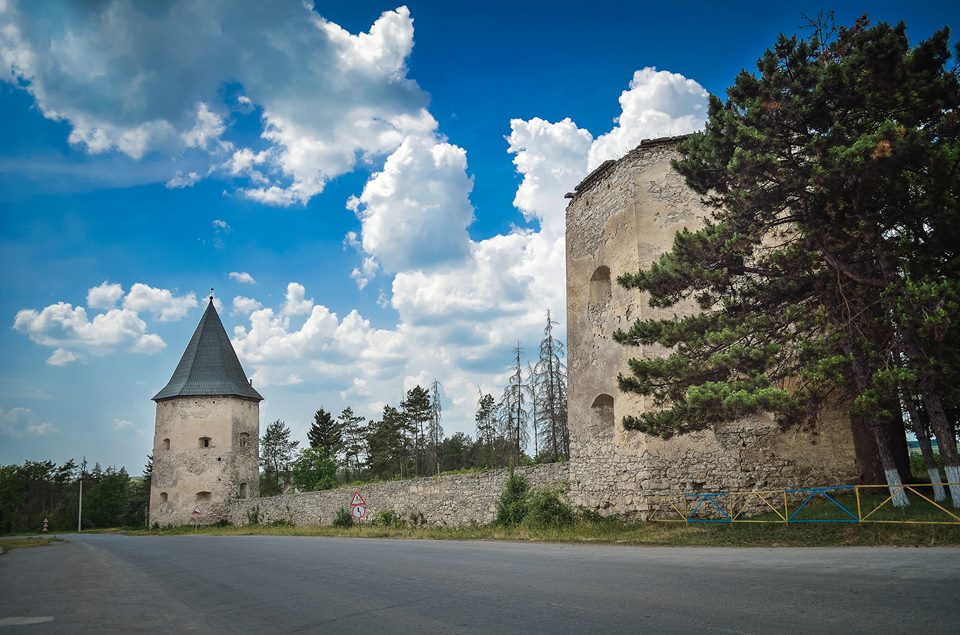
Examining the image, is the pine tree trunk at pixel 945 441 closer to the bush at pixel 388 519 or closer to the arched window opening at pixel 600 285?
the arched window opening at pixel 600 285

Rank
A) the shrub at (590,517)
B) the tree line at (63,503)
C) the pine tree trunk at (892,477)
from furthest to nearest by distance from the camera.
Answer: the tree line at (63,503)
the shrub at (590,517)
the pine tree trunk at (892,477)

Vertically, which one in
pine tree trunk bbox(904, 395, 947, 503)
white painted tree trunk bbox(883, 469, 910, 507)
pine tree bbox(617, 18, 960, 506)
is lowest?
white painted tree trunk bbox(883, 469, 910, 507)

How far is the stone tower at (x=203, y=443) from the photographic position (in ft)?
127

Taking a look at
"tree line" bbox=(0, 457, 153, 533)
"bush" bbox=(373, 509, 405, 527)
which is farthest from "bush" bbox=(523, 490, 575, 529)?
"tree line" bbox=(0, 457, 153, 533)

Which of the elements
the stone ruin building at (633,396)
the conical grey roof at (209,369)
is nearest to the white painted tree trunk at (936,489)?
the stone ruin building at (633,396)

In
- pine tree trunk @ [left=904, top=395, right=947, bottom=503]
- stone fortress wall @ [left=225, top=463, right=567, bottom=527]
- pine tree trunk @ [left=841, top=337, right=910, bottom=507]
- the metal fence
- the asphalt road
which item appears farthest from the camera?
stone fortress wall @ [left=225, top=463, right=567, bottom=527]

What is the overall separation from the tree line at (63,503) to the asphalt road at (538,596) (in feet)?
196

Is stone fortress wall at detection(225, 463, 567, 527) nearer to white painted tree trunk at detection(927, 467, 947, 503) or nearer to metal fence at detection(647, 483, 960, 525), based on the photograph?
metal fence at detection(647, 483, 960, 525)

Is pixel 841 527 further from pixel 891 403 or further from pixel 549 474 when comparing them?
pixel 549 474

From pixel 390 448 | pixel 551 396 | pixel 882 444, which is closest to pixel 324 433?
pixel 390 448

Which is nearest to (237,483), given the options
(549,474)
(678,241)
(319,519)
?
(319,519)

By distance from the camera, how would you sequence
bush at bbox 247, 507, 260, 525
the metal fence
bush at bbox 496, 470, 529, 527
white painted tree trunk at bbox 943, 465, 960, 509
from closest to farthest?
white painted tree trunk at bbox 943, 465, 960, 509
the metal fence
bush at bbox 496, 470, 529, 527
bush at bbox 247, 507, 260, 525

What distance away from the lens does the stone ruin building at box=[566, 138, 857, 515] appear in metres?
14.7

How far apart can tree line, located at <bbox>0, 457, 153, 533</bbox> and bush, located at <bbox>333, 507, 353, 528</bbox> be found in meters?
42.3
